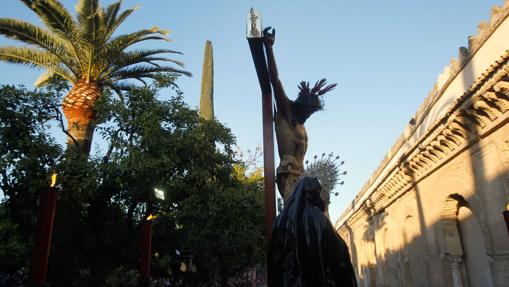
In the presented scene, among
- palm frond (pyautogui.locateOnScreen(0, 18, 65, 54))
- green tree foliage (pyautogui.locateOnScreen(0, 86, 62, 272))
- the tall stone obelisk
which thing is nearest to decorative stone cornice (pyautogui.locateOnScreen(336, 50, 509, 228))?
green tree foliage (pyautogui.locateOnScreen(0, 86, 62, 272))

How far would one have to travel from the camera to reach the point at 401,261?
A: 15938 millimetres

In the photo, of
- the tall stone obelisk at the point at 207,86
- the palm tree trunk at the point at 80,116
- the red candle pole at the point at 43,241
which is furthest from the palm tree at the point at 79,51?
the tall stone obelisk at the point at 207,86

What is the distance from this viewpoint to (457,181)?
10938 millimetres

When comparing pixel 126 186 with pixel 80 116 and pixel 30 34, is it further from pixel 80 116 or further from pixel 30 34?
pixel 30 34

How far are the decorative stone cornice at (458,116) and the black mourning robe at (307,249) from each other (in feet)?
23.4

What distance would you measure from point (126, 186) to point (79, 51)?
5312 millimetres

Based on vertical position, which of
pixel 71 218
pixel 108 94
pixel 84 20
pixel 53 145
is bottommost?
pixel 71 218

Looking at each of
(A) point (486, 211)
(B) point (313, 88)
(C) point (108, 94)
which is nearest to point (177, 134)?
(C) point (108, 94)

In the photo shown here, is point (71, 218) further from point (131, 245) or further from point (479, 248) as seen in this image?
point (479, 248)

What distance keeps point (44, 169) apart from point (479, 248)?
12.2 meters

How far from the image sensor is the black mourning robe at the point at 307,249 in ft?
7.17

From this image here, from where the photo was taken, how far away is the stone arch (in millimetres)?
10781

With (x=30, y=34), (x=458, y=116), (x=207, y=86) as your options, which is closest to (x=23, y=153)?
(x=30, y=34)

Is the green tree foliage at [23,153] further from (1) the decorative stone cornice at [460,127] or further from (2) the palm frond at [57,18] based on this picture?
(1) the decorative stone cornice at [460,127]
